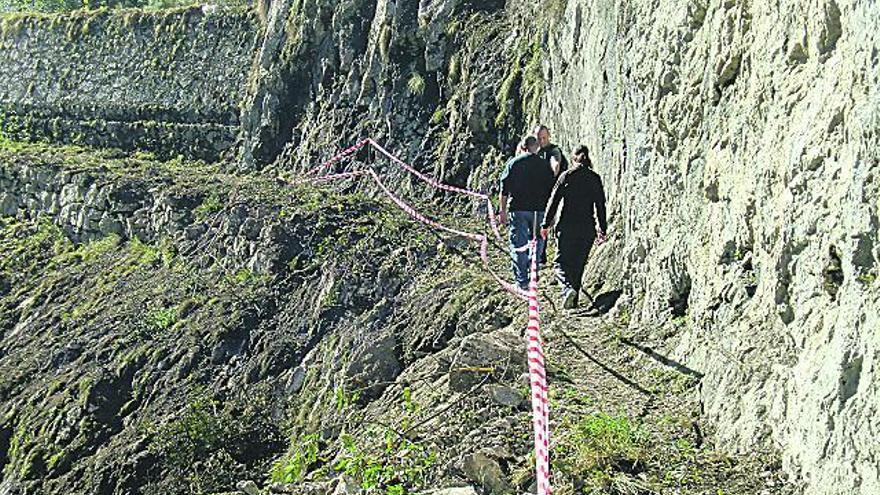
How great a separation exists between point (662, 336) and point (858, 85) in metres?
3.46

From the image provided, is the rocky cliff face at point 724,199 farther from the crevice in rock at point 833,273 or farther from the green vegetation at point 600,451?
the green vegetation at point 600,451

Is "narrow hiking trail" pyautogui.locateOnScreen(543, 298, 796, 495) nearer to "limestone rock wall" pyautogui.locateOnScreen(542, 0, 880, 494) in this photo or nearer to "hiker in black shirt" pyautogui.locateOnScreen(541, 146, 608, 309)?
"limestone rock wall" pyautogui.locateOnScreen(542, 0, 880, 494)

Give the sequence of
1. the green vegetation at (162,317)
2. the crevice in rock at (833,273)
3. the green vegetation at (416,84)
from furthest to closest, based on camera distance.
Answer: the green vegetation at (416,84), the green vegetation at (162,317), the crevice in rock at (833,273)

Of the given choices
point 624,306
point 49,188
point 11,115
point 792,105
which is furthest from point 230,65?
point 792,105

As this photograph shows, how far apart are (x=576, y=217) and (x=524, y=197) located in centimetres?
103

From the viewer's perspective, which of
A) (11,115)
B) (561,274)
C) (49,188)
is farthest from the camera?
(11,115)

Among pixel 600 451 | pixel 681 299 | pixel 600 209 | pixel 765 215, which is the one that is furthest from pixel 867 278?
pixel 600 209

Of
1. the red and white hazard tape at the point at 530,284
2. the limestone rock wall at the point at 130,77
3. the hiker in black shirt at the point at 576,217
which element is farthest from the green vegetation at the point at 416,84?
the hiker in black shirt at the point at 576,217

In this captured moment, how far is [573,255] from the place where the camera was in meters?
10.2

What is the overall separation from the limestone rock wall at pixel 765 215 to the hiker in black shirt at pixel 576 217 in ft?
1.00

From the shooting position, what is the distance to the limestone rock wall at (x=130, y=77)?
1045 inches

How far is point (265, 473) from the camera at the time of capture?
36.2 ft

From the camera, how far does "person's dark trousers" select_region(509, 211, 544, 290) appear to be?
11180 mm

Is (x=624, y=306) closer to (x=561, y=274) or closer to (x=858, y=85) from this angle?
(x=561, y=274)
